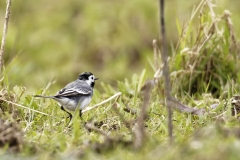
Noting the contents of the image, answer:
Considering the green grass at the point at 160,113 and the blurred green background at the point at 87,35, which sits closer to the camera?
the green grass at the point at 160,113

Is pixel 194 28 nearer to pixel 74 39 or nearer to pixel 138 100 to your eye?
pixel 138 100

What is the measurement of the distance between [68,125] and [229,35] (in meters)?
2.75

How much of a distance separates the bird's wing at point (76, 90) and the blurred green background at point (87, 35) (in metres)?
5.15

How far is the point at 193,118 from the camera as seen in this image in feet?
18.9

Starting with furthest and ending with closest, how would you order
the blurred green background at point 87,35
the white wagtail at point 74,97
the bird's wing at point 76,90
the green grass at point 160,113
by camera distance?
the blurred green background at point 87,35 → the bird's wing at point 76,90 → the white wagtail at point 74,97 → the green grass at point 160,113

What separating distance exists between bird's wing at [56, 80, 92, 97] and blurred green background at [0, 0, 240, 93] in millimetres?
5151

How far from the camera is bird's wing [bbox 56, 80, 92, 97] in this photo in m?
6.13

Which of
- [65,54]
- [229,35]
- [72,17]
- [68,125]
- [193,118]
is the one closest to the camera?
[68,125]

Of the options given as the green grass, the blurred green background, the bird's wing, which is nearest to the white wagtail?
the bird's wing

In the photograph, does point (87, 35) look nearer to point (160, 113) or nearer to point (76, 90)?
point (76, 90)

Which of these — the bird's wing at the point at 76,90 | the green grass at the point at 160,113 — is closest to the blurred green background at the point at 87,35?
the green grass at the point at 160,113

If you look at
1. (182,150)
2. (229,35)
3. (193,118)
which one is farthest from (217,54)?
(182,150)

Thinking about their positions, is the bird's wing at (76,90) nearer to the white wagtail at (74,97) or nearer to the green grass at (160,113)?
the white wagtail at (74,97)

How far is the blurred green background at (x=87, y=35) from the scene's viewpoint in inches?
485
